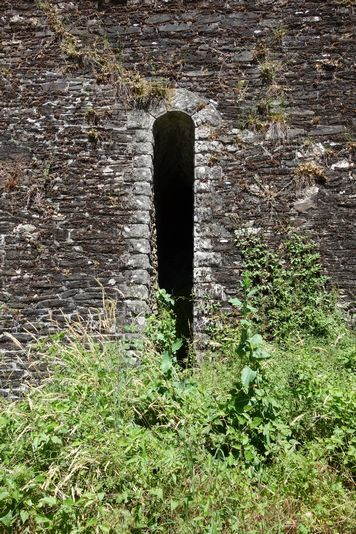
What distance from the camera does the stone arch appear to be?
231 inches

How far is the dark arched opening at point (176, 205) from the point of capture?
691 cm

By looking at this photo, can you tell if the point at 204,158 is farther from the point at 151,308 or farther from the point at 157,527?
the point at 157,527

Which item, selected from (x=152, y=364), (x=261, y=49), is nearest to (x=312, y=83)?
(x=261, y=49)

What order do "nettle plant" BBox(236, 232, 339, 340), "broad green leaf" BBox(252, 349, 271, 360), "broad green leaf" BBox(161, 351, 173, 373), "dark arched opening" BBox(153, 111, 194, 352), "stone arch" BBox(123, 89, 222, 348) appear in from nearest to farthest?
"broad green leaf" BBox(252, 349, 271, 360) → "broad green leaf" BBox(161, 351, 173, 373) → "nettle plant" BBox(236, 232, 339, 340) → "stone arch" BBox(123, 89, 222, 348) → "dark arched opening" BBox(153, 111, 194, 352)

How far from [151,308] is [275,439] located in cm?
280

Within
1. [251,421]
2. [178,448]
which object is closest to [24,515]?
[178,448]

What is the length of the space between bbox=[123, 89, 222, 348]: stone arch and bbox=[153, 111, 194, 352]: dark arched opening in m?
0.19

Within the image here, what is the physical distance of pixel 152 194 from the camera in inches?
251

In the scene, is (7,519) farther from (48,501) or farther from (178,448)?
(178,448)

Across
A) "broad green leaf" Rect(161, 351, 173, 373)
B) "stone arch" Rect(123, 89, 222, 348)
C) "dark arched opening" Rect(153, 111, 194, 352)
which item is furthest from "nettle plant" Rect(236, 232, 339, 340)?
"broad green leaf" Rect(161, 351, 173, 373)

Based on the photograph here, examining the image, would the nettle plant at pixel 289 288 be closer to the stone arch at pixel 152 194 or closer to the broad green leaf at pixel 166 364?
the stone arch at pixel 152 194

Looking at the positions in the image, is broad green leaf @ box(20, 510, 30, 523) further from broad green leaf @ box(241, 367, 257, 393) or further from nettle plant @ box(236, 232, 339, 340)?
nettle plant @ box(236, 232, 339, 340)

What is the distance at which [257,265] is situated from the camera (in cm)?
587

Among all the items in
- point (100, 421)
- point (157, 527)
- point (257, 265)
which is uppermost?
point (257, 265)
